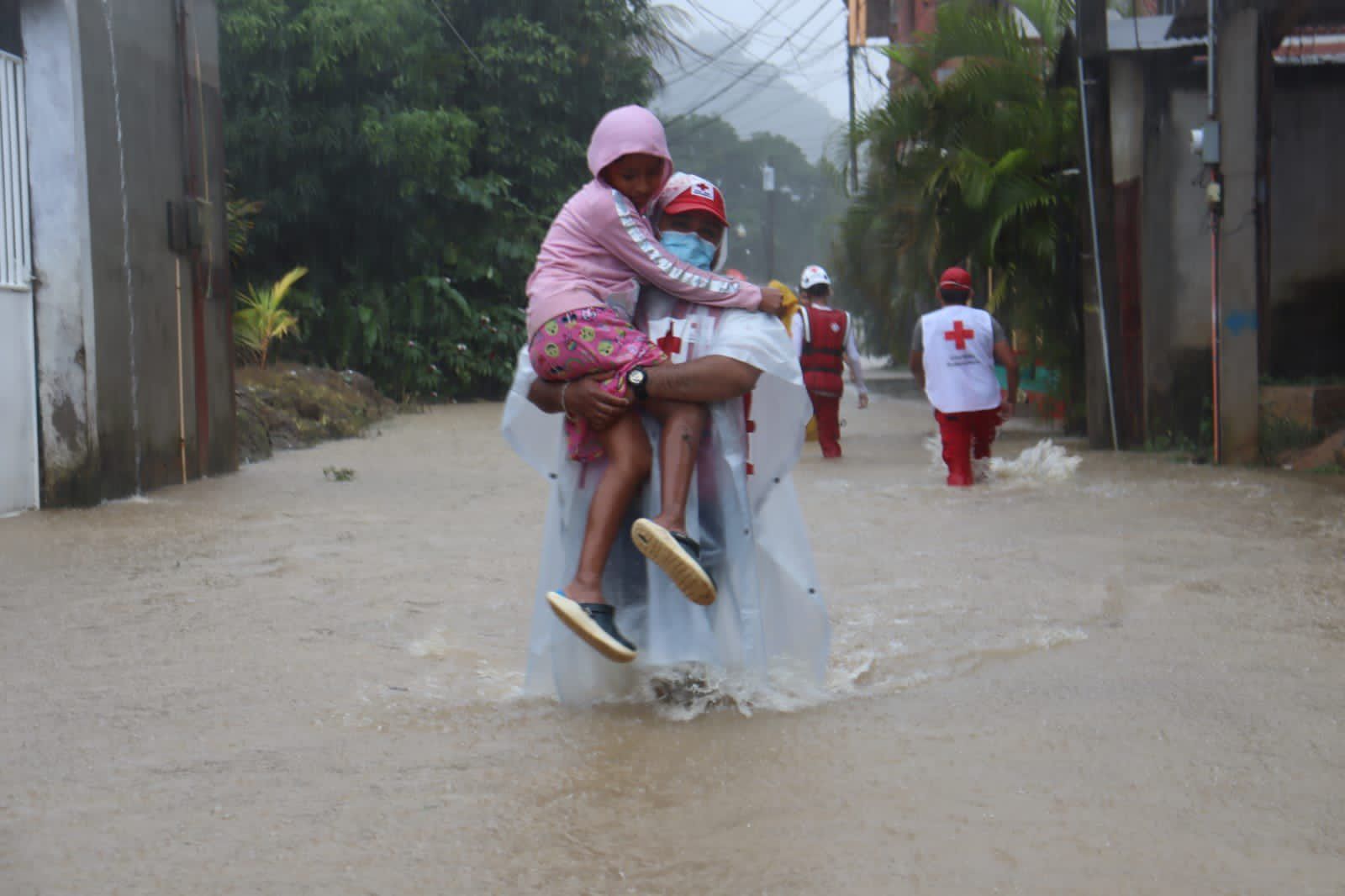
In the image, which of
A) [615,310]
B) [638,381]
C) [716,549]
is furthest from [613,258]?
[716,549]

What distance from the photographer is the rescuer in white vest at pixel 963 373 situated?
1096 cm

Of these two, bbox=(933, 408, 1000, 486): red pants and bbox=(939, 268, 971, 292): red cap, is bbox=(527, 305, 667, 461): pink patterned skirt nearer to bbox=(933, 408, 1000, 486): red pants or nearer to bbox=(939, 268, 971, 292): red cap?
bbox=(933, 408, 1000, 486): red pants

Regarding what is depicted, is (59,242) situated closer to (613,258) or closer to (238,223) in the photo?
(613,258)

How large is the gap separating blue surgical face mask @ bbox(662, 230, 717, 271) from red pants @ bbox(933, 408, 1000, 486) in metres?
6.77

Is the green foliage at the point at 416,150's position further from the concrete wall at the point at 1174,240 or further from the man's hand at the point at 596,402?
the man's hand at the point at 596,402

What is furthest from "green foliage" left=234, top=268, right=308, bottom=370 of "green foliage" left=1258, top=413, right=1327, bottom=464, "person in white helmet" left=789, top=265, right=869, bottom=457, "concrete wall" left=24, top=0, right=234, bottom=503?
"green foliage" left=1258, top=413, right=1327, bottom=464

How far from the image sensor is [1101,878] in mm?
3066

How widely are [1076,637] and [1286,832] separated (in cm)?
223

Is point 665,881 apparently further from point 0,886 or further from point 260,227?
point 260,227

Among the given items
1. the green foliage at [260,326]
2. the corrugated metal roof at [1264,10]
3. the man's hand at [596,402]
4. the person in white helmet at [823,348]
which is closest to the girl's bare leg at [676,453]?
the man's hand at [596,402]

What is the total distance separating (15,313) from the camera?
31.7 feet

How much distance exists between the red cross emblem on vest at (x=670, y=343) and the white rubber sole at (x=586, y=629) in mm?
782

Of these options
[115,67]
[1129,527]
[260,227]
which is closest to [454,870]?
[1129,527]

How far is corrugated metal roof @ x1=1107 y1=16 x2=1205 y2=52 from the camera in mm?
12883
